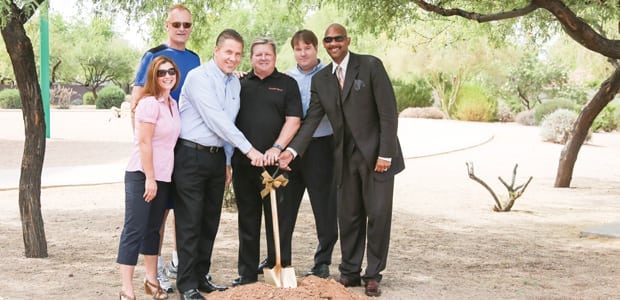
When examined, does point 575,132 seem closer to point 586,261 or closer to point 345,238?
point 586,261

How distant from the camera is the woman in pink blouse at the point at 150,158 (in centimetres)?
521

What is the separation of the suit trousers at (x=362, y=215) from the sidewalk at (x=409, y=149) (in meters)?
8.32

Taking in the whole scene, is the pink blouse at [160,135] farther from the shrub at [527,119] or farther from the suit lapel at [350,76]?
the shrub at [527,119]

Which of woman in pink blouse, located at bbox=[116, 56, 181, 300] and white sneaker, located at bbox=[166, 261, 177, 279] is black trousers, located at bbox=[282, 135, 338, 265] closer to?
white sneaker, located at bbox=[166, 261, 177, 279]

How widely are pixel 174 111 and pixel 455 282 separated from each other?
2728 millimetres

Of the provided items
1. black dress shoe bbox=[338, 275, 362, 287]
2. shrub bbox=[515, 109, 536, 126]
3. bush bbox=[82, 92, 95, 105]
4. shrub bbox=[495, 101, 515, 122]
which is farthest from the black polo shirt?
bush bbox=[82, 92, 95, 105]

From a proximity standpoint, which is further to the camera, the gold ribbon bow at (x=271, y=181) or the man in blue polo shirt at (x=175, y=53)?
the man in blue polo shirt at (x=175, y=53)

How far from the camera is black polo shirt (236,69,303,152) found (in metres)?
5.79

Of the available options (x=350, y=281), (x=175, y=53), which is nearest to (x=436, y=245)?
(x=350, y=281)

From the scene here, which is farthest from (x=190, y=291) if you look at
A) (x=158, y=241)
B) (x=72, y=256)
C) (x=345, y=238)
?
(x=72, y=256)

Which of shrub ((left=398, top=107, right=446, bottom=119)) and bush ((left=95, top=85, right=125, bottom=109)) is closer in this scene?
shrub ((left=398, top=107, right=446, bottom=119))

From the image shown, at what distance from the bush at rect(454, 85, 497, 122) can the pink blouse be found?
1402 inches

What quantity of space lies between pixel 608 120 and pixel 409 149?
11502 millimetres

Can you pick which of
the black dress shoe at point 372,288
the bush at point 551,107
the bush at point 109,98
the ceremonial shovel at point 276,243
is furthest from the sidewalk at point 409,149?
the bush at point 109,98
